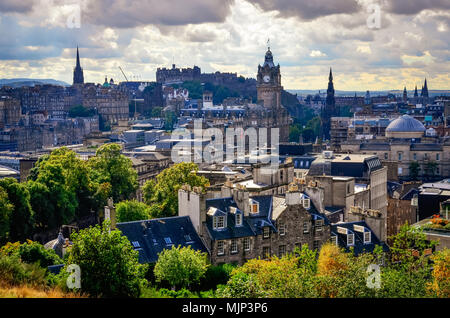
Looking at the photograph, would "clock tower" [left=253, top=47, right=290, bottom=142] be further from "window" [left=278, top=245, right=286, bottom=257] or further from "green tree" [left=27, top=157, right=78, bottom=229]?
"window" [left=278, top=245, right=286, bottom=257]

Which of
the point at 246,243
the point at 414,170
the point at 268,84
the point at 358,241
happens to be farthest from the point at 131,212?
the point at 268,84

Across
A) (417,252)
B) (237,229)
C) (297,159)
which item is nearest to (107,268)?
(237,229)

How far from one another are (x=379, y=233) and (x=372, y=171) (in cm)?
2109

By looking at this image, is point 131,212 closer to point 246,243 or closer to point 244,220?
point 244,220

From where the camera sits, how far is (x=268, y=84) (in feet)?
496

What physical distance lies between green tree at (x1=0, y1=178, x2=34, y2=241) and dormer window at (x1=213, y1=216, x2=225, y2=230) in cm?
1762

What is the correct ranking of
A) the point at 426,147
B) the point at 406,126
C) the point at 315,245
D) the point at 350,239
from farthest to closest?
the point at 406,126
the point at 426,147
the point at 350,239
the point at 315,245

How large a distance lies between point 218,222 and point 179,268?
5.09 meters

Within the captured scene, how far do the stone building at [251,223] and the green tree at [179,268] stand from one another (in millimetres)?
3363

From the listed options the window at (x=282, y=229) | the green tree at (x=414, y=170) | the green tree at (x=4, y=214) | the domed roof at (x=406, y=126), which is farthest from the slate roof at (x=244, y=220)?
the domed roof at (x=406, y=126)

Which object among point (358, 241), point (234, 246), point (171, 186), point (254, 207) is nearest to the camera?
point (234, 246)

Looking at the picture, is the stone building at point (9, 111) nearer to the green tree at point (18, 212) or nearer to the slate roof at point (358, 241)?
the green tree at point (18, 212)
